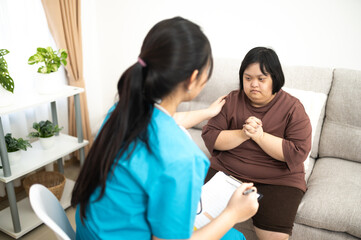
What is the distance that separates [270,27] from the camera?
211 cm

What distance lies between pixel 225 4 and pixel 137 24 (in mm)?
800

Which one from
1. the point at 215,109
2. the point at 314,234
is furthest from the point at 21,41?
the point at 314,234

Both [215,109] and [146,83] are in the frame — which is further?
[215,109]

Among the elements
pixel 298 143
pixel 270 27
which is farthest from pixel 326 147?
pixel 270 27

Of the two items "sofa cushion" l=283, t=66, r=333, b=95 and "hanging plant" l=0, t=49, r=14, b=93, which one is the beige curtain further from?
"sofa cushion" l=283, t=66, r=333, b=95

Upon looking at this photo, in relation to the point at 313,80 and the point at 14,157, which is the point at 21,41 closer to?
the point at 14,157

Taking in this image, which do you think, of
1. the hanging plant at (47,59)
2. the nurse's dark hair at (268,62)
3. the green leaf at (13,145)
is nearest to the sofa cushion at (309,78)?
the nurse's dark hair at (268,62)

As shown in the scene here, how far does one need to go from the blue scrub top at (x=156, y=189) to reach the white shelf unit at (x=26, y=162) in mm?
1101

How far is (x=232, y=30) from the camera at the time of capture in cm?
224

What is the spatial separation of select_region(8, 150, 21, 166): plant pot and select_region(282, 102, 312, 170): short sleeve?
4.88 feet

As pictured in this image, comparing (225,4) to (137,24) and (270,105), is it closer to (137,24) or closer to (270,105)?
(137,24)

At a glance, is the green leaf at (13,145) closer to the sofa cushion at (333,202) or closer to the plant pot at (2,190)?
the plant pot at (2,190)

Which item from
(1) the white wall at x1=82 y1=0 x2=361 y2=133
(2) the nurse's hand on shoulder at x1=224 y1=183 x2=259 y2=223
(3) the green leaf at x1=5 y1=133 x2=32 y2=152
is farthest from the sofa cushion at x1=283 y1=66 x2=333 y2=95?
(3) the green leaf at x1=5 y1=133 x2=32 y2=152

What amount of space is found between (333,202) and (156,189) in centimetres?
114
